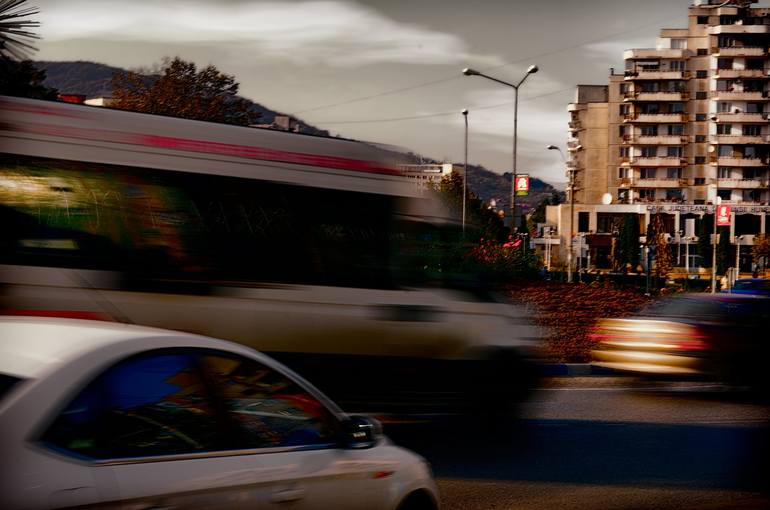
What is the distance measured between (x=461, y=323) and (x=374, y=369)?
0.96m

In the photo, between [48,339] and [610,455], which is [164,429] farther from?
[610,455]

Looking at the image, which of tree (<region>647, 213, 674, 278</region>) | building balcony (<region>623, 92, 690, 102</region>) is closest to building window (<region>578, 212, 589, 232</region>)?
building balcony (<region>623, 92, 690, 102</region>)

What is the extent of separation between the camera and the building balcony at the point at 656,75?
120 metres

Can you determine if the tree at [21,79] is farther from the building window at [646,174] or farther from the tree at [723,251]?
the building window at [646,174]

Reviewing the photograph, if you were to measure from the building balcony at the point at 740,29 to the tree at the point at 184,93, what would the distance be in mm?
90529

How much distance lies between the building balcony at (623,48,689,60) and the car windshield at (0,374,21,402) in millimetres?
122535

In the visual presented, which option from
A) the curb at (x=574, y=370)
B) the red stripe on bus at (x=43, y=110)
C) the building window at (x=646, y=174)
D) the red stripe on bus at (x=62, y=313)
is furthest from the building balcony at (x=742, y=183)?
the red stripe on bus at (x=62, y=313)

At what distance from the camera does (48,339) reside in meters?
4.07

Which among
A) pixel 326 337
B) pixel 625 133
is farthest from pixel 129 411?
pixel 625 133

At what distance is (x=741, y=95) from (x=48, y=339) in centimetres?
12161

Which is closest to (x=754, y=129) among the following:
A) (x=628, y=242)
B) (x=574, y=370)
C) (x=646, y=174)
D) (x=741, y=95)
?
(x=741, y=95)

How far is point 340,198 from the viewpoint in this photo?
1059 centimetres

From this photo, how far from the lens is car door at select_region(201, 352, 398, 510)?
168 inches

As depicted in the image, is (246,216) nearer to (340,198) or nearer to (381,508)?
(340,198)
